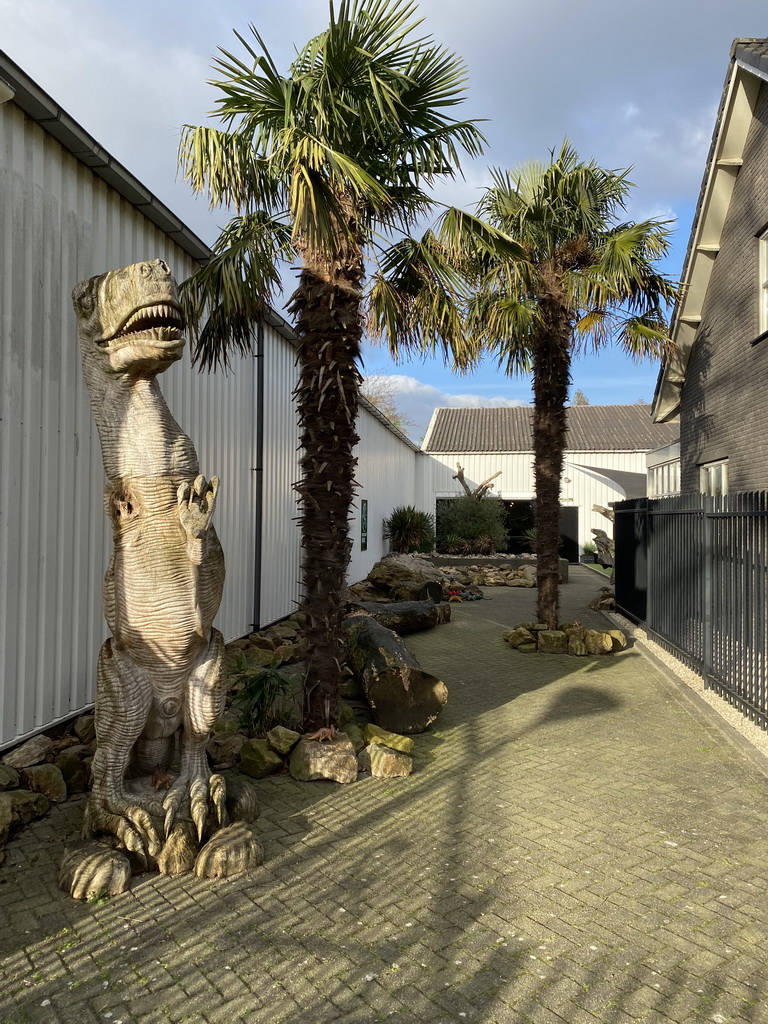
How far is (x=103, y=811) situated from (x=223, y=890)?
794 mm

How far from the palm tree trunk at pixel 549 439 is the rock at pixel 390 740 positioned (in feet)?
18.3

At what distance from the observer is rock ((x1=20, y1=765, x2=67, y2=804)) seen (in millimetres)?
4555

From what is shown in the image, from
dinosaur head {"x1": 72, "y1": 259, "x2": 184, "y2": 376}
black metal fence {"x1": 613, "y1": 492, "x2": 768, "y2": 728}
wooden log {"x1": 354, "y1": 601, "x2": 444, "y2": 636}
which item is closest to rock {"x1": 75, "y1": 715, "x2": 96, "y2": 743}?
dinosaur head {"x1": 72, "y1": 259, "x2": 184, "y2": 376}

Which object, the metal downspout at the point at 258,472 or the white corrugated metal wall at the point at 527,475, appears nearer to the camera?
the metal downspout at the point at 258,472

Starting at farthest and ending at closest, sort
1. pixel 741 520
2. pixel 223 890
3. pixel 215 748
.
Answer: pixel 741 520 → pixel 215 748 → pixel 223 890

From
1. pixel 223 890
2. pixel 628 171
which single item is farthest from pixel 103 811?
pixel 628 171

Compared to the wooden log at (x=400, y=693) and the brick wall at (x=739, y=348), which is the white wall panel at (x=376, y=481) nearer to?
the brick wall at (x=739, y=348)

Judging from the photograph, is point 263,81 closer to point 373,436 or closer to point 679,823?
point 679,823

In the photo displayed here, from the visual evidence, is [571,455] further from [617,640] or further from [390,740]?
[390,740]

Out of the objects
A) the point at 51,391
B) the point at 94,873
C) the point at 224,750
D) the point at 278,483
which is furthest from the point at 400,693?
the point at 278,483

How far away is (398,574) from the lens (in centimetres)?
1538

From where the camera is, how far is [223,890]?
3.53 metres

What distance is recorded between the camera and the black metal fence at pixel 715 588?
6238 millimetres

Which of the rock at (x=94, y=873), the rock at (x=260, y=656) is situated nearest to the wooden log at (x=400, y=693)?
the rock at (x=260, y=656)
